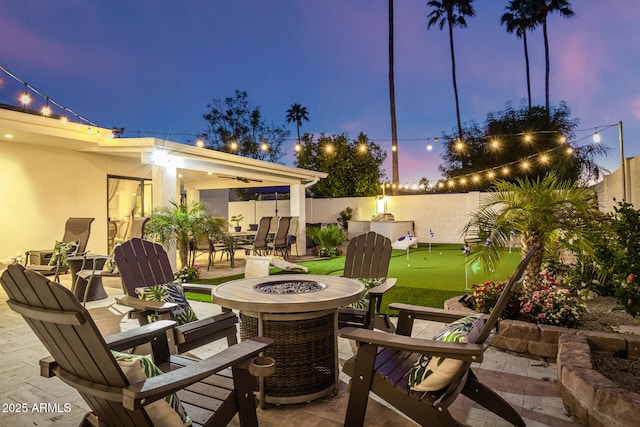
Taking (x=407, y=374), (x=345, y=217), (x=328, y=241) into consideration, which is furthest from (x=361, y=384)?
(x=345, y=217)

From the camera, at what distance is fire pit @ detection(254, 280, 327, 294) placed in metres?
2.69

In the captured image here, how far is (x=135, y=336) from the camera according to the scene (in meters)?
2.03

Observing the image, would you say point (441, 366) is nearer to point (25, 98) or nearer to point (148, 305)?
point (148, 305)

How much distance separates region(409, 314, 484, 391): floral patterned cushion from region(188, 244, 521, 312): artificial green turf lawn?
1.97 meters

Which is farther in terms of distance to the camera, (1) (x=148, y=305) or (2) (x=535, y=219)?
(2) (x=535, y=219)

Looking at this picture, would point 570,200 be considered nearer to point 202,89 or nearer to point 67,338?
point 67,338

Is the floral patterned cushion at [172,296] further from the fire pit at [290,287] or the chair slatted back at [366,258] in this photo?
the chair slatted back at [366,258]

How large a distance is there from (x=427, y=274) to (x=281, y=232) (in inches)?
150

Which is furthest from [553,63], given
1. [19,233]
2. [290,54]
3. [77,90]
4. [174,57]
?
Answer: [77,90]

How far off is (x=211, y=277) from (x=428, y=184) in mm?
11001

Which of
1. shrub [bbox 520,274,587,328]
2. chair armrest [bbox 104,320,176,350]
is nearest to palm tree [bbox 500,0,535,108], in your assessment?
shrub [bbox 520,274,587,328]

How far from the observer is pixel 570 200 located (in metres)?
3.51

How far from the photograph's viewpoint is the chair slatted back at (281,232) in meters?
9.56

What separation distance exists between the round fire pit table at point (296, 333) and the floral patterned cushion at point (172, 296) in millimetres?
433
